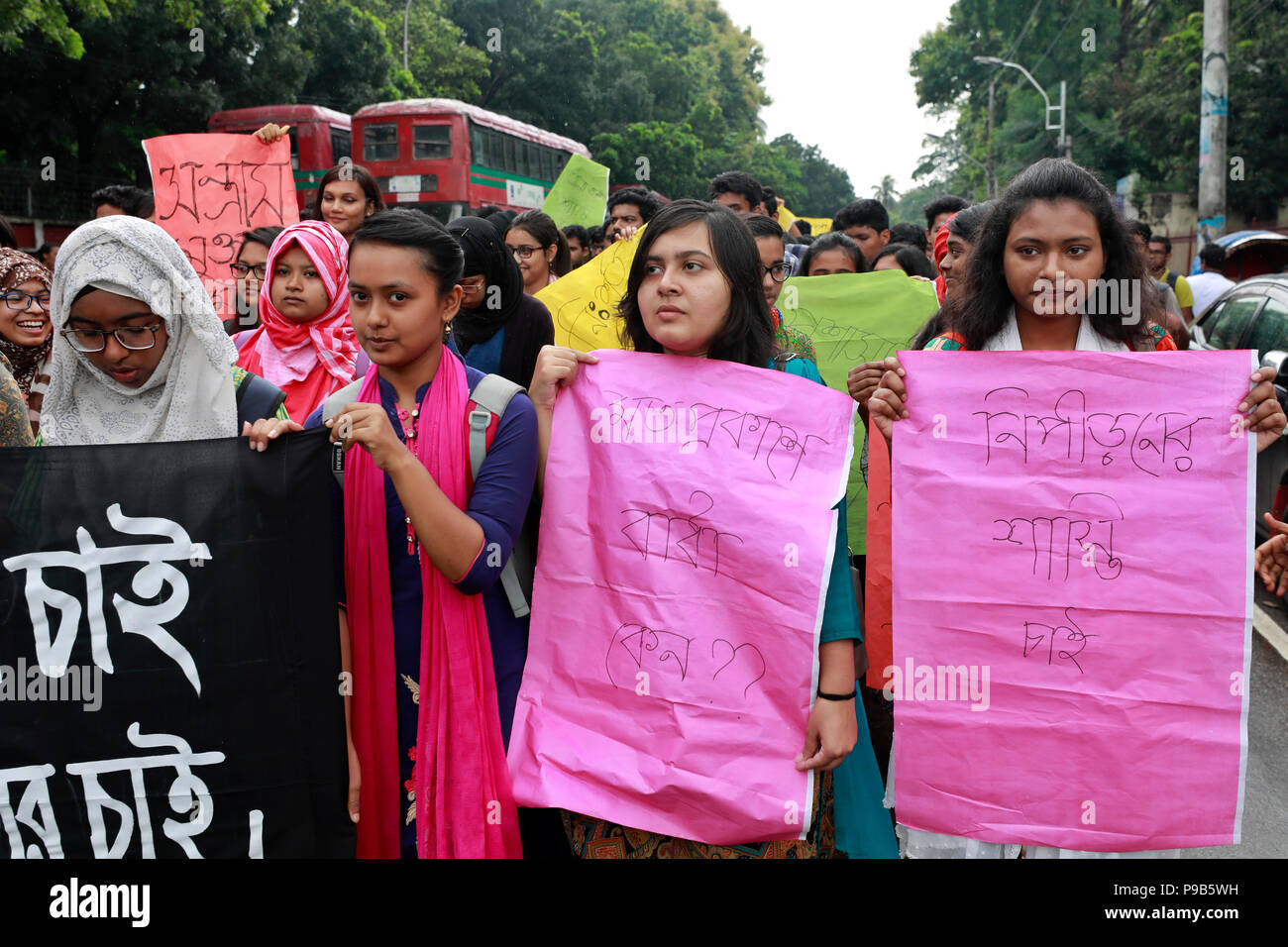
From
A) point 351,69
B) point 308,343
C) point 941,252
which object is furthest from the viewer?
point 351,69

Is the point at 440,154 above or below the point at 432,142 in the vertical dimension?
below

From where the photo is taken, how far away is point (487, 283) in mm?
3617

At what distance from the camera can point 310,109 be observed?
63.2 feet

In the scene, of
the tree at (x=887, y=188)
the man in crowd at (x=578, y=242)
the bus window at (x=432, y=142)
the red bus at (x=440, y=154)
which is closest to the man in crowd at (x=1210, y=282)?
the man in crowd at (x=578, y=242)

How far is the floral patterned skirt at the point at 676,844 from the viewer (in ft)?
7.27

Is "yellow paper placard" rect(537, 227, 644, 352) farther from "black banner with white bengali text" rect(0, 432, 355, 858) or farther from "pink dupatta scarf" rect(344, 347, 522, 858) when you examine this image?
"black banner with white bengali text" rect(0, 432, 355, 858)

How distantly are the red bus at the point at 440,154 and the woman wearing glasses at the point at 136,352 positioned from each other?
15409mm

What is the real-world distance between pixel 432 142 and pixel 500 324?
15249 millimetres

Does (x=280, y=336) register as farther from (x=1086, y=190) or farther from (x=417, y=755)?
(x=1086, y=190)

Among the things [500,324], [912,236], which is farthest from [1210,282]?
[500,324]

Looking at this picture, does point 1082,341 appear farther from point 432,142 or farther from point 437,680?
point 432,142

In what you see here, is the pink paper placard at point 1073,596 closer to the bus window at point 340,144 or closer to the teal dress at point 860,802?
the teal dress at point 860,802

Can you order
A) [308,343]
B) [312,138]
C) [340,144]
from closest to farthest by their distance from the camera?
[308,343] → [312,138] → [340,144]

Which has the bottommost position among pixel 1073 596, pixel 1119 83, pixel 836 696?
pixel 836 696
